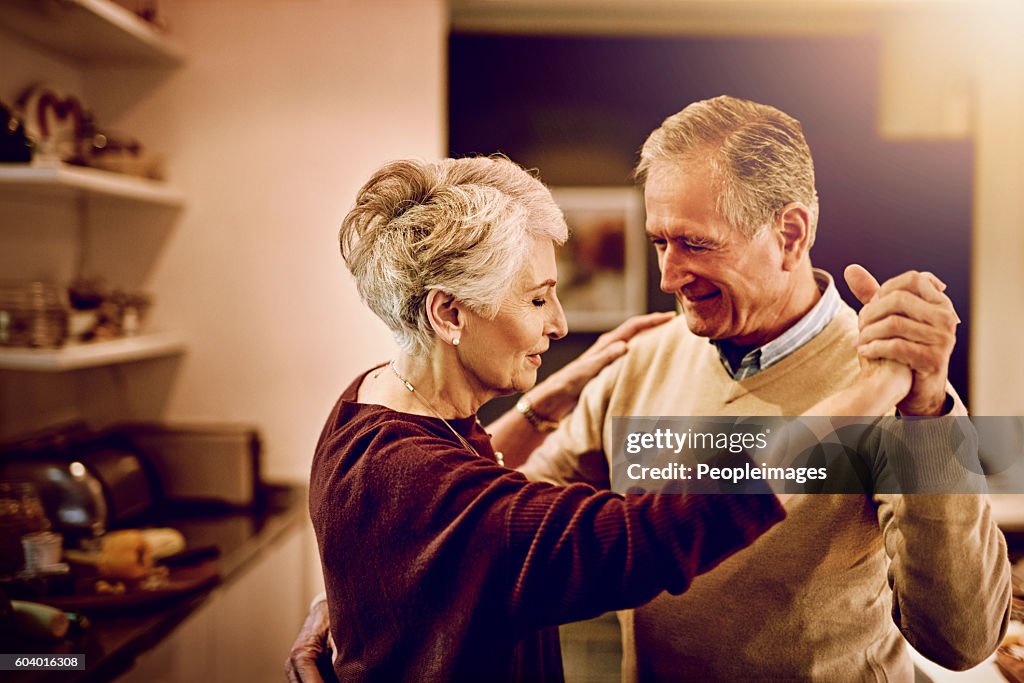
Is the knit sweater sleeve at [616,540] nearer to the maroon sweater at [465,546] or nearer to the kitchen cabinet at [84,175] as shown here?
the maroon sweater at [465,546]

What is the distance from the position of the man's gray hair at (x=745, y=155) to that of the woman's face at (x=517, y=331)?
0.28 m

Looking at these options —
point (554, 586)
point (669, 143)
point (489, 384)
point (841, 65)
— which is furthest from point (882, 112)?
point (554, 586)

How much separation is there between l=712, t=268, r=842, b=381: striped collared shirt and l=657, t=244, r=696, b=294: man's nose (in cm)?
15

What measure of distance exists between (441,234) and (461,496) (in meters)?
0.35

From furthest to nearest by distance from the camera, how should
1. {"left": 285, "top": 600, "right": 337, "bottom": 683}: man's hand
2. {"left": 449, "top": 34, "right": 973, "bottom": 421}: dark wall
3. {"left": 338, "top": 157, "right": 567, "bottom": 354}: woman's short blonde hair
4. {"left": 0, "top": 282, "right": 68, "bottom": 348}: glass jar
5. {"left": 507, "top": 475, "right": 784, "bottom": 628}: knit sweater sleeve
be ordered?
{"left": 0, "top": 282, "right": 68, "bottom": 348}: glass jar → {"left": 449, "top": 34, "right": 973, "bottom": 421}: dark wall → {"left": 285, "top": 600, "right": 337, "bottom": 683}: man's hand → {"left": 338, "top": 157, "right": 567, "bottom": 354}: woman's short blonde hair → {"left": 507, "top": 475, "right": 784, "bottom": 628}: knit sweater sleeve

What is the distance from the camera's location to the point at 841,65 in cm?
145

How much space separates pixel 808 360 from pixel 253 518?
4.45 feet

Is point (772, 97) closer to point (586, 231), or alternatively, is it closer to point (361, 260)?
point (586, 231)

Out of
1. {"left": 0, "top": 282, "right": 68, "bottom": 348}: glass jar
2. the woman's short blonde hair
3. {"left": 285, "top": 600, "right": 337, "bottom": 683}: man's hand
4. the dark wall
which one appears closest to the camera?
the woman's short blonde hair

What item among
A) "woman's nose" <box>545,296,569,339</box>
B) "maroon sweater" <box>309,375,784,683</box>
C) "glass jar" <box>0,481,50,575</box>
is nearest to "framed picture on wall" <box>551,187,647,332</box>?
"woman's nose" <box>545,296,569,339</box>

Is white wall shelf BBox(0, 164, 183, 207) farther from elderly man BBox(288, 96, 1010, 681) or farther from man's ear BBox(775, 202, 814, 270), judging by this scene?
man's ear BBox(775, 202, 814, 270)

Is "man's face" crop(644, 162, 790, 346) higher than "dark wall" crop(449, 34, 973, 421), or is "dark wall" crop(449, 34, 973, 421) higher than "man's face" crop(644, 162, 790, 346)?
"dark wall" crop(449, 34, 973, 421)

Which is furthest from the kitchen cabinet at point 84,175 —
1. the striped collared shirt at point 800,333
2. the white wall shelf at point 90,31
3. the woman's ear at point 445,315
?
the striped collared shirt at point 800,333

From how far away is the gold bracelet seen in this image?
136 centimetres
